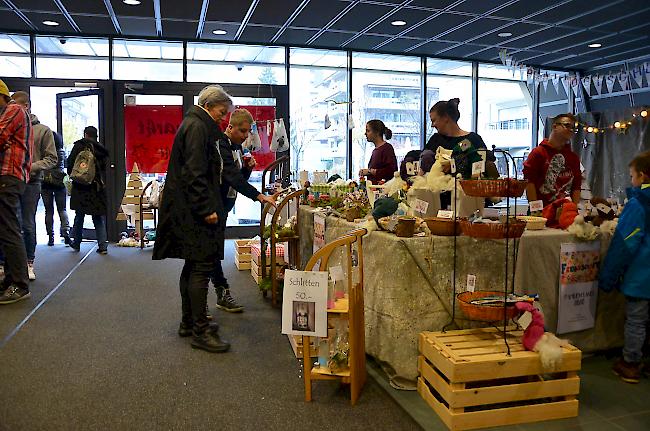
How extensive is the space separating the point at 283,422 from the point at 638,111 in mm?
7180

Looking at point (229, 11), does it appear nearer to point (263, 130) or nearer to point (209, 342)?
point (263, 130)

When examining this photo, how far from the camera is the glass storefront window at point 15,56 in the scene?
284 inches

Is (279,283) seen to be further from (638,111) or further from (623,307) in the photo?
(638,111)

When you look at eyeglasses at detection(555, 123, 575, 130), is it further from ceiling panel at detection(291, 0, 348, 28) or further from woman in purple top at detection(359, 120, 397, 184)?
ceiling panel at detection(291, 0, 348, 28)

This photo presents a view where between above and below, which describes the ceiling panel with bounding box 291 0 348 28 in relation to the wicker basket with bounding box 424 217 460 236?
above

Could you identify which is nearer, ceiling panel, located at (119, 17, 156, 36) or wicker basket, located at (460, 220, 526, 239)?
wicker basket, located at (460, 220, 526, 239)

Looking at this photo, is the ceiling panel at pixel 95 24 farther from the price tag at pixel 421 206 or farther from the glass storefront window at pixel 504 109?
the glass storefront window at pixel 504 109

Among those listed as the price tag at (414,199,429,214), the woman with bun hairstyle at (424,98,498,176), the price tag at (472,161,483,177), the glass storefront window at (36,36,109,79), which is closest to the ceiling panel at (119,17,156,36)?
the glass storefront window at (36,36,109,79)

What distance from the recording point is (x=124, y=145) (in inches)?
296

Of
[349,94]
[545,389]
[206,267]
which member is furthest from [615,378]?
[349,94]

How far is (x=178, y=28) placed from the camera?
23.2ft

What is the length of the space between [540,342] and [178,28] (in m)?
6.38

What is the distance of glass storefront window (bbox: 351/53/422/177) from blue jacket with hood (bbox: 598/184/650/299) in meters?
5.94

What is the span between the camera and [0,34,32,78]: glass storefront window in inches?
284
